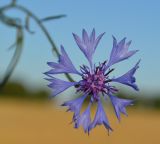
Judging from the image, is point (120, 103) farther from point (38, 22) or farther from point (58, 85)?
point (38, 22)

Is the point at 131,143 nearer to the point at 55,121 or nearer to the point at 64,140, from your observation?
the point at 64,140

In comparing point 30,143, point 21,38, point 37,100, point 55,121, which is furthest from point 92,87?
point 37,100

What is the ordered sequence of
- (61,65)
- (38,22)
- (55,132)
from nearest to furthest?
(61,65) → (38,22) → (55,132)

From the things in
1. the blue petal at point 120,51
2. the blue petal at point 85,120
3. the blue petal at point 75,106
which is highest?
the blue petal at point 120,51

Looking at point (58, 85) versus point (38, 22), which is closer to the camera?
point (58, 85)

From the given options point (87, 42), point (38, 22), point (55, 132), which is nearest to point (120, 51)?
point (87, 42)

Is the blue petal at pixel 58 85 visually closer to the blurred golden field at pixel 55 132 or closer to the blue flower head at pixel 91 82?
the blue flower head at pixel 91 82

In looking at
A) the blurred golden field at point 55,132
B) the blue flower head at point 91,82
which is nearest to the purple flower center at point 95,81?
the blue flower head at point 91,82
